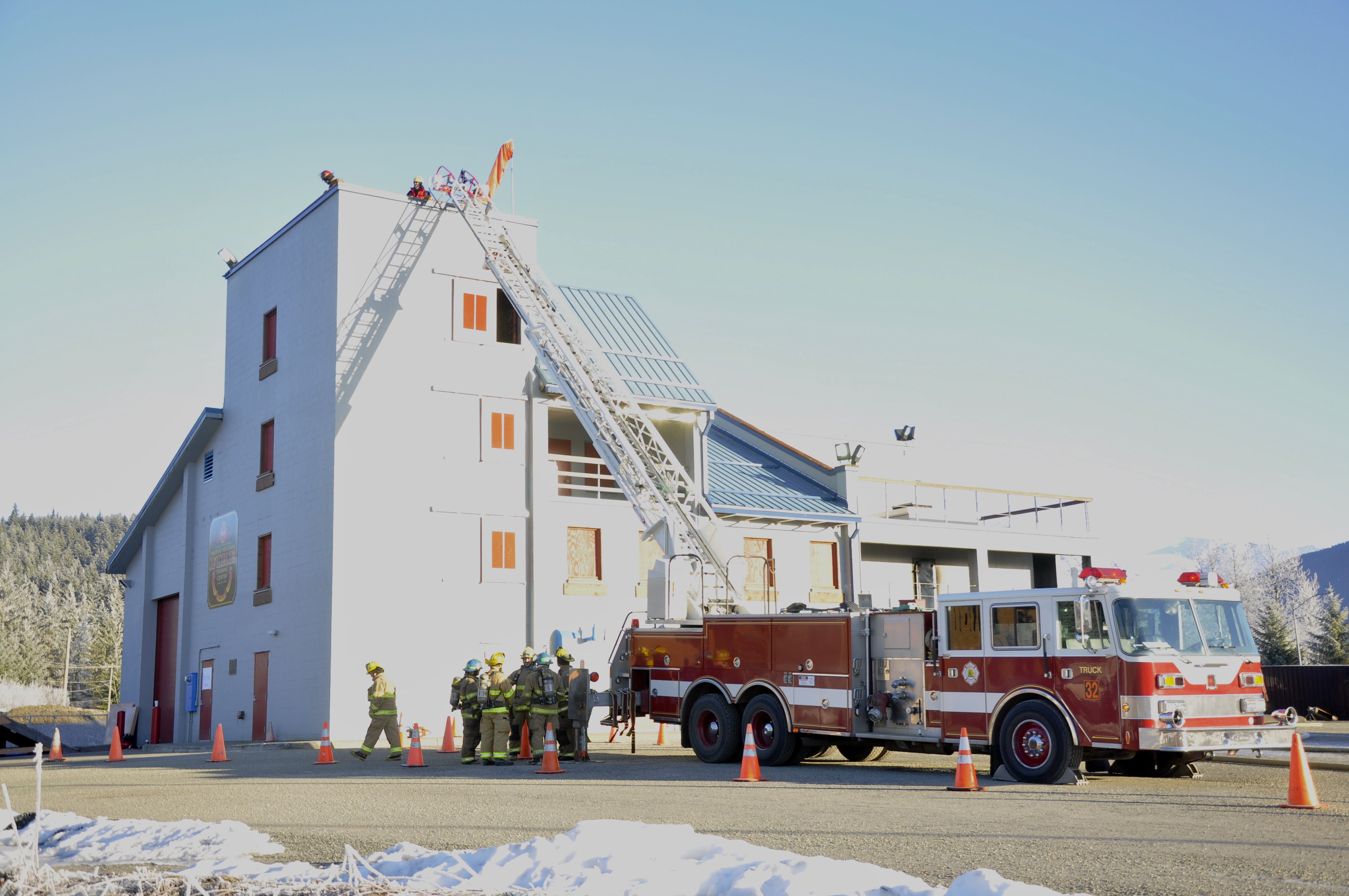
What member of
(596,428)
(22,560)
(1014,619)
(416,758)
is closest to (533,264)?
(596,428)

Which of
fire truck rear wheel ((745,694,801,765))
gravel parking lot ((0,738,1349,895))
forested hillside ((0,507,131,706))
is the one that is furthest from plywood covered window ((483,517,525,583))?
forested hillside ((0,507,131,706))

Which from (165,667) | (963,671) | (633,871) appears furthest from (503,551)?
(633,871)

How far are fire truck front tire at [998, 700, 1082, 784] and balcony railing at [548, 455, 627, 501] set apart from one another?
17.1 meters

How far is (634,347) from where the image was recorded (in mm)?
33188

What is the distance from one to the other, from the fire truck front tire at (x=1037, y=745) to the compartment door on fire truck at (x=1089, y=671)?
0.23 m

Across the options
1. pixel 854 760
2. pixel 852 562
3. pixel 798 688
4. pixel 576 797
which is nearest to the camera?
pixel 576 797

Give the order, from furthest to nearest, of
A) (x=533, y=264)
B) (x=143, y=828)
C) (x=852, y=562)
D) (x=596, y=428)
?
(x=852, y=562) < (x=533, y=264) < (x=596, y=428) < (x=143, y=828)

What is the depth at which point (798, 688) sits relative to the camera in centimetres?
1684

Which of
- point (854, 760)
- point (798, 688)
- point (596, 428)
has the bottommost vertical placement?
point (854, 760)

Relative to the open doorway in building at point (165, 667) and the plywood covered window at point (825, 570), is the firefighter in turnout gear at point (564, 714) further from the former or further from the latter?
the open doorway in building at point (165, 667)

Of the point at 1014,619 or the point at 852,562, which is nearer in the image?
the point at 1014,619

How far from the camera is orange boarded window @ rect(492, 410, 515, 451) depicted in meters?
29.9

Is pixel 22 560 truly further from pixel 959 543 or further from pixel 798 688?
pixel 798 688

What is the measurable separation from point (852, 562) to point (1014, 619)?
18408 millimetres
